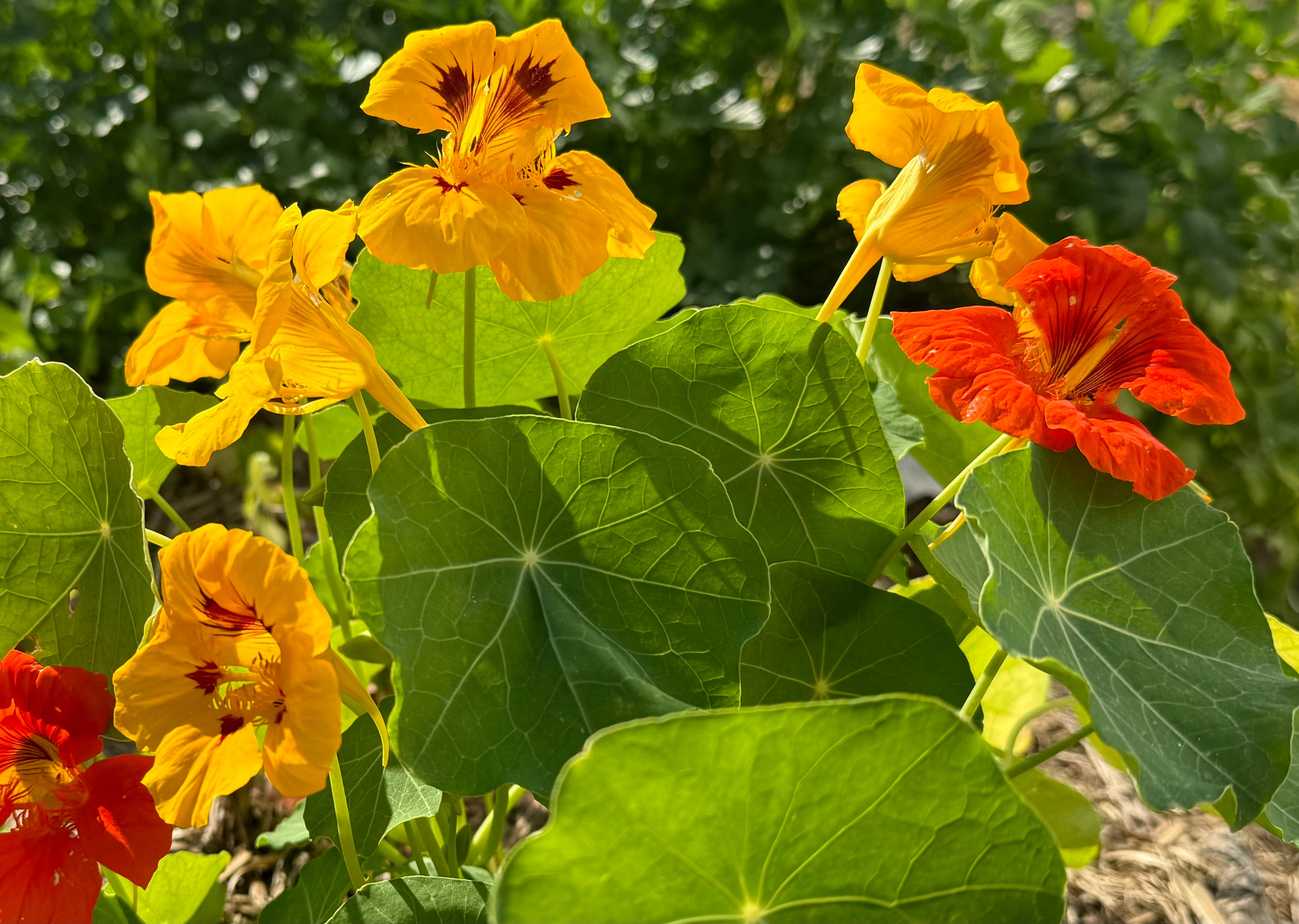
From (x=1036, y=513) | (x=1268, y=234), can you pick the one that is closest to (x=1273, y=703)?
(x=1036, y=513)

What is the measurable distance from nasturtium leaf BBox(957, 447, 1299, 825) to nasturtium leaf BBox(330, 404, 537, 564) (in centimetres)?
32

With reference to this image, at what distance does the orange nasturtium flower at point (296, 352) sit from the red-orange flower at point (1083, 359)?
340 millimetres

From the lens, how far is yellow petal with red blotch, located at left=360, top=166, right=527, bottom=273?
53 cm

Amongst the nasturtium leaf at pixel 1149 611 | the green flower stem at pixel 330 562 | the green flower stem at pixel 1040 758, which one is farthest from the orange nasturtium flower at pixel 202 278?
the green flower stem at pixel 1040 758

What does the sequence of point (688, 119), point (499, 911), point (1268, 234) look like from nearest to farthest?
point (499, 911), point (688, 119), point (1268, 234)

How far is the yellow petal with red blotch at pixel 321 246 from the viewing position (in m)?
0.52

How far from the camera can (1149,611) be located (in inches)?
23.0

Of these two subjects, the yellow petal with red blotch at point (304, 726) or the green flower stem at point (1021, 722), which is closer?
the yellow petal with red blotch at point (304, 726)

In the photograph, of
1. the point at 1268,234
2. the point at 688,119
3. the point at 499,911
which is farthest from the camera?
the point at 1268,234

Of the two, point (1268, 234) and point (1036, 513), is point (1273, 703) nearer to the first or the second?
point (1036, 513)

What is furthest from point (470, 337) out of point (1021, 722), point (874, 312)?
point (1021, 722)

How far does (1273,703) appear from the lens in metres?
0.53

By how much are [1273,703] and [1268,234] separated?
6.72 feet

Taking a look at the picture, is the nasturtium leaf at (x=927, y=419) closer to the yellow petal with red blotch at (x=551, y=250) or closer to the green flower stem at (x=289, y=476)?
the yellow petal with red blotch at (x=551, y=250)
